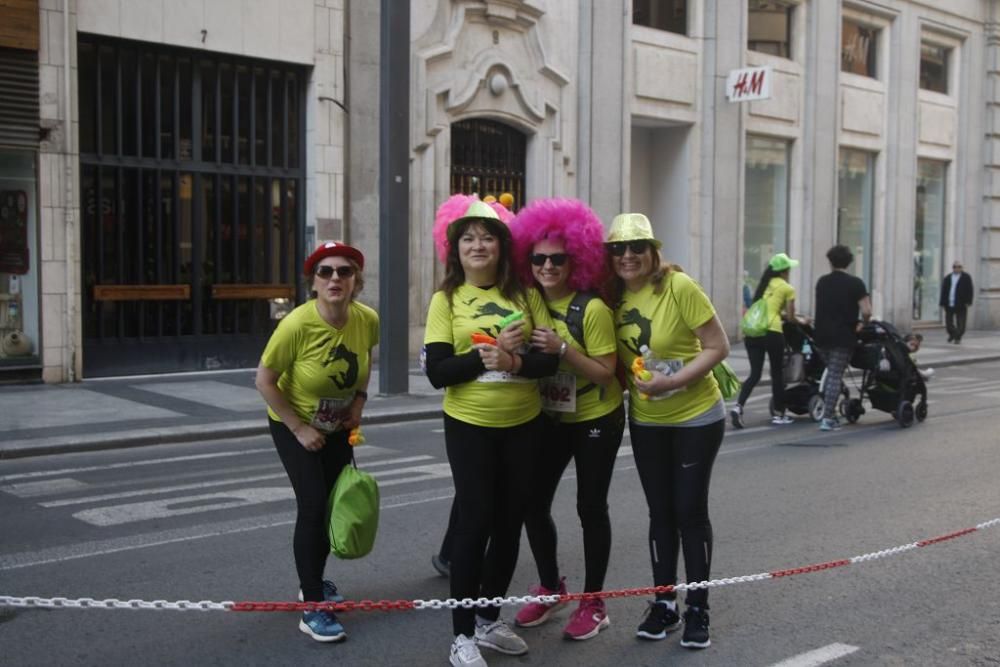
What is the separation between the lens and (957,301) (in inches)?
995

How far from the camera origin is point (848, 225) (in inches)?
1060

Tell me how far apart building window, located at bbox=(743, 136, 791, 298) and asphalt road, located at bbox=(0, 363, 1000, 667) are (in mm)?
13816

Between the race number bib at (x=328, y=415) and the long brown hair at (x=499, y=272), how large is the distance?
2.47ft

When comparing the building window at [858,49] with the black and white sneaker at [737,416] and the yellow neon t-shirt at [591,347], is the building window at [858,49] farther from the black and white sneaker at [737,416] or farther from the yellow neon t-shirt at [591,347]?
the yellow neon t-shirt at [591,347]

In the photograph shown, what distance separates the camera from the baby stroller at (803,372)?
481 inches

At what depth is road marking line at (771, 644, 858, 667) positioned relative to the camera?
473cm

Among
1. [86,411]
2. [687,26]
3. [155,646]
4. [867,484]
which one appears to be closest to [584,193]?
[687,26]

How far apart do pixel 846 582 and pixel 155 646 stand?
135 inches

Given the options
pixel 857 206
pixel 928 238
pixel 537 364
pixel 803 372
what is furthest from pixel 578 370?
pixel 928 238

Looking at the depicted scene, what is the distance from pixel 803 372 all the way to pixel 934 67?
19.8 m

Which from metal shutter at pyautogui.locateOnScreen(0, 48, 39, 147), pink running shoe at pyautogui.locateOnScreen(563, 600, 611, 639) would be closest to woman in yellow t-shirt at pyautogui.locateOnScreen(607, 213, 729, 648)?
pink running shoe at pyautogui.locateOnScreen(563, 600, 611, 639)

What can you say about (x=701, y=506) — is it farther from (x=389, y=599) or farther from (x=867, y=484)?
(x=867, y=484)

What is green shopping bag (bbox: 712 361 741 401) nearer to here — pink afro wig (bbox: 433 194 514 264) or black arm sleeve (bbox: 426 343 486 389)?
pink afro wig (bbox: 433 194 514 264)

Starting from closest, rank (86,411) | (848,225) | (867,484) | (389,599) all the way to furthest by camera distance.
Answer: (389,599) < (867,484) < (86,411) < (848,225)
